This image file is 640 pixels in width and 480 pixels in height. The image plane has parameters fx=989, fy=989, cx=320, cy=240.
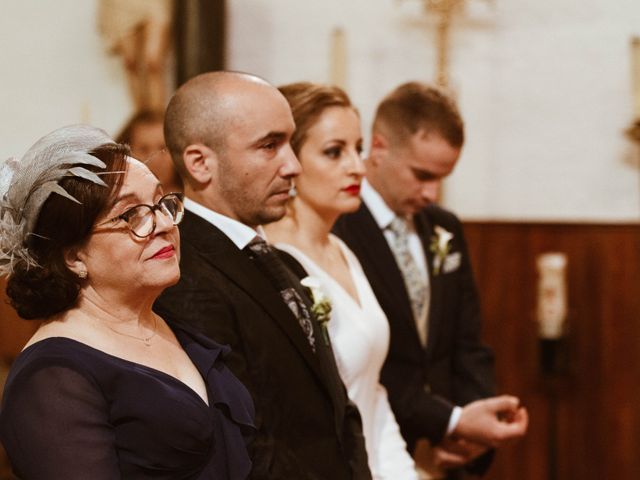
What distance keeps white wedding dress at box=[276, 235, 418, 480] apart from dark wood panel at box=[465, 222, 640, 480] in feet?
7.89

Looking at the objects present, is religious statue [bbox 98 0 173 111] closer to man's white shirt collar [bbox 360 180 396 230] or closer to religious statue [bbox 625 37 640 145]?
man's white shirt collar [bbox 360 180 396 230]

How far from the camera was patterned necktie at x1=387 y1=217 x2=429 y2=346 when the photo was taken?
3.52 m

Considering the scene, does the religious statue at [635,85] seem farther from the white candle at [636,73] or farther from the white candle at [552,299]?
the white candle at [552,299]

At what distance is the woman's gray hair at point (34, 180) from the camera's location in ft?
6.23

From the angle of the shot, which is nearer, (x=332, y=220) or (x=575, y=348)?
(x=332, y=220)

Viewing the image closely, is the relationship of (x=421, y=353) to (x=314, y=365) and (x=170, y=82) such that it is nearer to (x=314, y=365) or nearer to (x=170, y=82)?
(x=314, y=365)

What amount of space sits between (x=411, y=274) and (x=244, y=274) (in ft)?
4.33

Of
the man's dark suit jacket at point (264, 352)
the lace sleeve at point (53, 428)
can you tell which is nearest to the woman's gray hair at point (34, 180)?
the lace sleeve at point (53, 428)

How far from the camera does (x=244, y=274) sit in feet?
7.64

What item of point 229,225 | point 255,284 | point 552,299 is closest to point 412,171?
point 229,225

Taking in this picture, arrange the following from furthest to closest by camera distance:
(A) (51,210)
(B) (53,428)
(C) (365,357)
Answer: (C) (365,357) < (A) (51,210) < (B) (53,428)

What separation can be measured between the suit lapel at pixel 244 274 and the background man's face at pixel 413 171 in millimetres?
1258

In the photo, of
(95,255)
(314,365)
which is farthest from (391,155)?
(95,255)

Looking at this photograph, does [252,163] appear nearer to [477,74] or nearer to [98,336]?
[98,336]
